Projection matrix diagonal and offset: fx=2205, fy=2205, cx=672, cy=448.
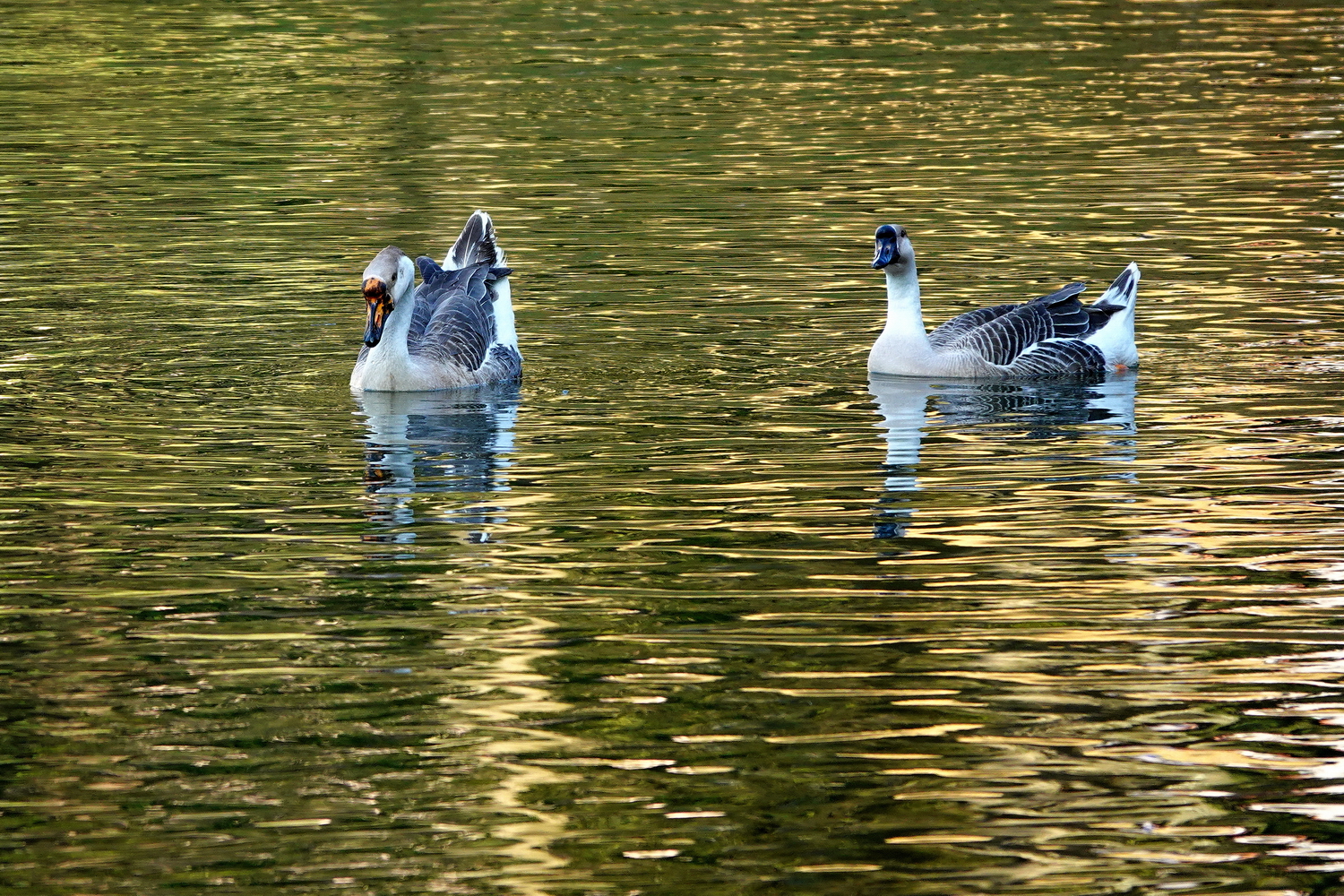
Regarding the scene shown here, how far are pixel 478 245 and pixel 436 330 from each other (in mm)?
1839

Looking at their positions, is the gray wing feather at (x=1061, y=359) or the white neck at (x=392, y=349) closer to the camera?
the white neck at (x=392, y=349)

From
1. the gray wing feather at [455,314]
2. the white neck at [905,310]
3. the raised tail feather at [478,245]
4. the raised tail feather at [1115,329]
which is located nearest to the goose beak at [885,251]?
the white neck at [905,310]

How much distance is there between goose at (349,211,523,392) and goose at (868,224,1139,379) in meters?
3.27

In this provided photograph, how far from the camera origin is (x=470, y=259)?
821 inches

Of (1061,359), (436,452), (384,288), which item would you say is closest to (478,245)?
(384,288)

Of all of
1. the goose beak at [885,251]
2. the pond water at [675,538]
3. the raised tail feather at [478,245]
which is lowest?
the pond water at [675,538]

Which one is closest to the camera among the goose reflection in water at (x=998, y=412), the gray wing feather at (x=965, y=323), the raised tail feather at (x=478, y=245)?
the goose reflection in water at (x=998, y=412)

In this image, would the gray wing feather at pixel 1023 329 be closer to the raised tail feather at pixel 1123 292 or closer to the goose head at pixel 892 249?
the raised tail feather at pixel 1123 292

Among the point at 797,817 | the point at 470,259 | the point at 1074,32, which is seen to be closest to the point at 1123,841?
the point at 797,817

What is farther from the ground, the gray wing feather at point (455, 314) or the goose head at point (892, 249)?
the goose head at point (892, 249)

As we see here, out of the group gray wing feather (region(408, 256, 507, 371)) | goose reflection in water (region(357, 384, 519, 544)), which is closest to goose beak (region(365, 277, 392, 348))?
goose reflection in water (region(357, 384, 519, 544))

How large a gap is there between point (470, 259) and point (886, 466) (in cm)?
674

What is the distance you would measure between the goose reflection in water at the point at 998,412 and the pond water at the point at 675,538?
8 centimetres

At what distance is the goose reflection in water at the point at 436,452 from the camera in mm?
14242
